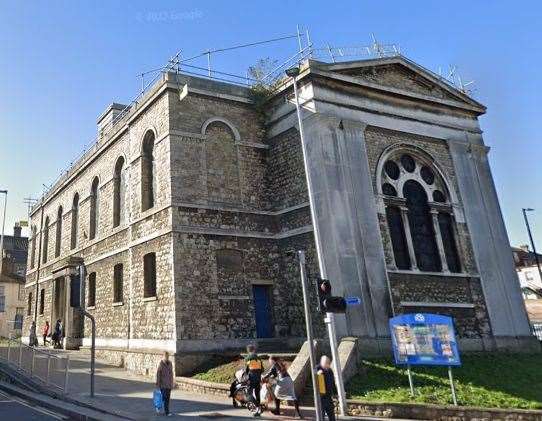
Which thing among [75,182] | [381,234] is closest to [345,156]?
[381,234]

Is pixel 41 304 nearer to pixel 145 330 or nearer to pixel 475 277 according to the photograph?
pixel 145 330

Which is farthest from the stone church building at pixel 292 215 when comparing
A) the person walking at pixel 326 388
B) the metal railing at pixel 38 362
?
the person walking at pixel 326 388

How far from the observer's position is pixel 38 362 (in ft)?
50.6

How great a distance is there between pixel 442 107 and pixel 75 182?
20589 millimetres

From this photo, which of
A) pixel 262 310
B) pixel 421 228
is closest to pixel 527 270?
pixel 421 228

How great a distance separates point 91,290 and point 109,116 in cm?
1010

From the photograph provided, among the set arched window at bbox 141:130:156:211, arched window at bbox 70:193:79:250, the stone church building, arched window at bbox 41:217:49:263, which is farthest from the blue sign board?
arched window at bbox 41:217:49:263

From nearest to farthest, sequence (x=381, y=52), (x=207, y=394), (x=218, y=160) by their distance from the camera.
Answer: (x=207, y=394) < (x=218, y=160) < (x=381, y=52)

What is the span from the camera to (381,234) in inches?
722

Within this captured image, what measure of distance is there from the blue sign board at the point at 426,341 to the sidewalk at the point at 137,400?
3.40m

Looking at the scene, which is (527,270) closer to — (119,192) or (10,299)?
(119,192)

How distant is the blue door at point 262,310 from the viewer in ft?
60.0

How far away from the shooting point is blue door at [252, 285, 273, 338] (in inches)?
720

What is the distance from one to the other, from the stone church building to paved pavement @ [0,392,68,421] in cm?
464
